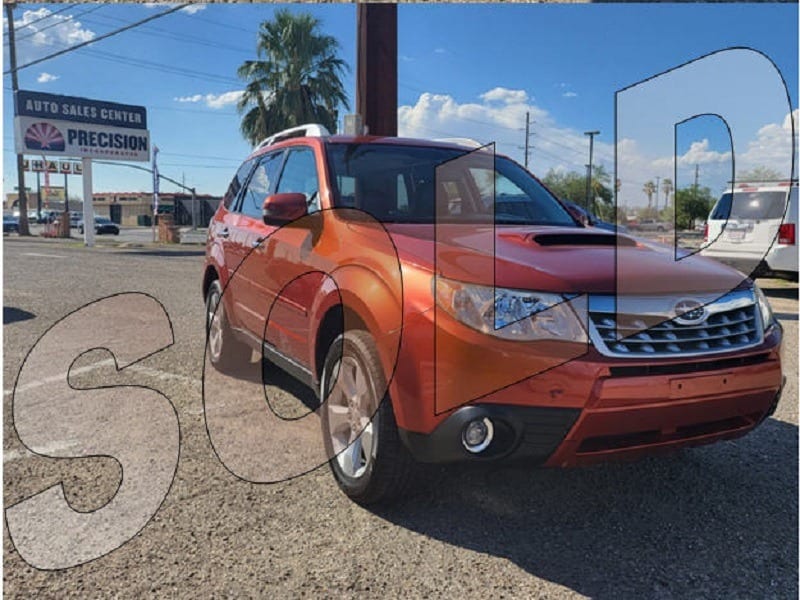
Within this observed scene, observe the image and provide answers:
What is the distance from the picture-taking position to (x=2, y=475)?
3.04 m

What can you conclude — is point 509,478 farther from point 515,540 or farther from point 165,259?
point 165,259

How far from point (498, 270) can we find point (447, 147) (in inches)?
75.0

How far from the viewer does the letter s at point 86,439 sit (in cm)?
254

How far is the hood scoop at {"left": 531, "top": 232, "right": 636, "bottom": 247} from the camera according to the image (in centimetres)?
276

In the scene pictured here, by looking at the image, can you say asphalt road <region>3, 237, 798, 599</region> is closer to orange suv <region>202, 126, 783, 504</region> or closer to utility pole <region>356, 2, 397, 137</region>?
orange suv <region>202, 126, 783, 504</region>

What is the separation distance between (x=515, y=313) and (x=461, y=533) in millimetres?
995

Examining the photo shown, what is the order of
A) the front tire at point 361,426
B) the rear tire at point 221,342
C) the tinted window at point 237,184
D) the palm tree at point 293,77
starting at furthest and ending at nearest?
1. the palm tree at point 293,77
2. the tinted window at point 237,184
3. the rear tire at point 221,342
4. the front tire at point 361,426

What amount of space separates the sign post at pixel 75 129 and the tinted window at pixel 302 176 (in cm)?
2465

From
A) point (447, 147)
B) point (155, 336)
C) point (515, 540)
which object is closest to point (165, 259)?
point (155, 336)

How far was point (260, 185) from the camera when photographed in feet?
14.6

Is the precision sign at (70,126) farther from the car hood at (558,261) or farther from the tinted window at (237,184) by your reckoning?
the car hood at (558,261)

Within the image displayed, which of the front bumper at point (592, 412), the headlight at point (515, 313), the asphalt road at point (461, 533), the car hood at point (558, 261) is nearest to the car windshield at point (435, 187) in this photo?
the car hood at point (558, 261)

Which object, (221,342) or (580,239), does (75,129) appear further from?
(580,239)

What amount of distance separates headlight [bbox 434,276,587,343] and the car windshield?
1.02 meters
